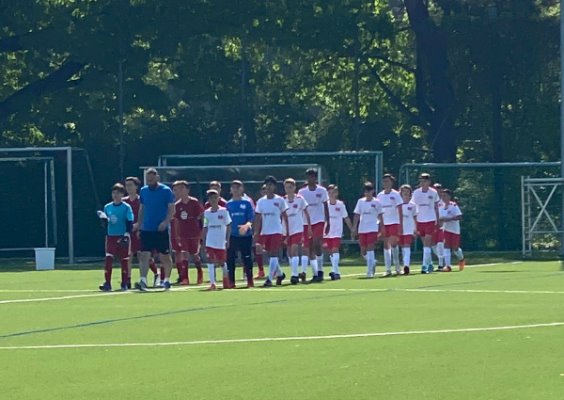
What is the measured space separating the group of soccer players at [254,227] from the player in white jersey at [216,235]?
2cm

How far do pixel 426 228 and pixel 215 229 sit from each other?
6885 mm

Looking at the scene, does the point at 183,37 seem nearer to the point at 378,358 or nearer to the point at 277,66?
the point at 277,66

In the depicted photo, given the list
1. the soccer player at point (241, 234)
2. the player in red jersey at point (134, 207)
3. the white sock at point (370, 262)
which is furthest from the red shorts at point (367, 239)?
the player in red jersey at point (134, 207)

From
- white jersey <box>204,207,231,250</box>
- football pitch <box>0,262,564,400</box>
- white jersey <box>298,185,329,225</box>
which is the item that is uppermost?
white jersey <box>298,185,329,225</box>

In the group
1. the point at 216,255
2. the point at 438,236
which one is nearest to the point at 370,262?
the point at 438,236

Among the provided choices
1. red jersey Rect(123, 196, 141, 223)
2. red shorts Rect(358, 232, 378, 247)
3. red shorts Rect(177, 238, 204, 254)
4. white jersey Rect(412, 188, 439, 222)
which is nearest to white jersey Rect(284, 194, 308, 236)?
red shorts Rect(177, 238, 204, 254)

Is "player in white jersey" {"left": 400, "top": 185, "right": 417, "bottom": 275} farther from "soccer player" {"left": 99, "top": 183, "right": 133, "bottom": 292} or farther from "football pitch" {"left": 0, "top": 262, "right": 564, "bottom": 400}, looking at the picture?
"soccer player" {"left": 99, "top": 183, "right": 133, "bottom": 292}

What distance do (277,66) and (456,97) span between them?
602 cm

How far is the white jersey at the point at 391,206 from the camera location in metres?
A: 30.6

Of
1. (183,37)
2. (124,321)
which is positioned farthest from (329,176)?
(124,321)

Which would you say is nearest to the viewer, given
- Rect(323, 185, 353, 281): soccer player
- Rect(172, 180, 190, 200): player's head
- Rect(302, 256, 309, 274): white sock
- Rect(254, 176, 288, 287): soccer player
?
Rect(254, 176, 288, 287): soccer player

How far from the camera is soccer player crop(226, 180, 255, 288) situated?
2644 cm

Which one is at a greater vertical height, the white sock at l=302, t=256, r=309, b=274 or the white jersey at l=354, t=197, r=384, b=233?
the white jersey at l=354, t=197, r=384, b=233

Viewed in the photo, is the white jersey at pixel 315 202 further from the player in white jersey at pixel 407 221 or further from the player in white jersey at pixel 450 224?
the player in white jersey at pixel 450 224
